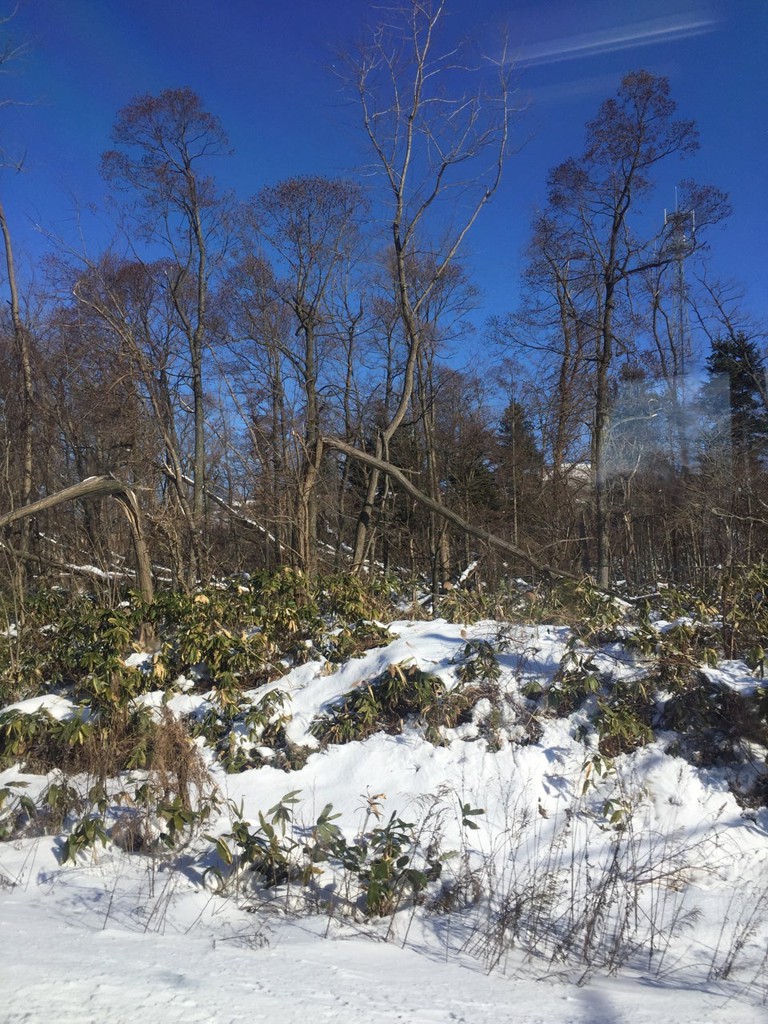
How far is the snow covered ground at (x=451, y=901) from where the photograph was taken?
102 inches

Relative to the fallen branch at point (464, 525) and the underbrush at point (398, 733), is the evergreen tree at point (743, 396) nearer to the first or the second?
the fallen branch at point (464, 525)

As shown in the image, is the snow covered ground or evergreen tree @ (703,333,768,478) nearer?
the snow covered ground

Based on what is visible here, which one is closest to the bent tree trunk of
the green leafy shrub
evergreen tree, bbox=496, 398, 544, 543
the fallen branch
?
the fallen branch

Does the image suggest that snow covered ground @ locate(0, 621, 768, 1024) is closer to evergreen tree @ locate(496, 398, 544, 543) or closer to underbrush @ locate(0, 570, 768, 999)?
underbrush @ locate(0, 570, 768, 999)

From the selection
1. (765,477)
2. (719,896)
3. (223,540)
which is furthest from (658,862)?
(223,540)

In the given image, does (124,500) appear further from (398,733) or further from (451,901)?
(451,901)

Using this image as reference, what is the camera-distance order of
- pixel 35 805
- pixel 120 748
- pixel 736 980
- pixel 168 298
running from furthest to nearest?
pixel 168 298
pixel 120 748
pixel 35 805
pixel 736 980

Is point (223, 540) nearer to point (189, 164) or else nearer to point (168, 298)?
point (168, 298)

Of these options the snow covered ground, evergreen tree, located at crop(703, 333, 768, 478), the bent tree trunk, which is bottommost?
the snow covered ground

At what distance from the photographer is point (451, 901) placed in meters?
3.75

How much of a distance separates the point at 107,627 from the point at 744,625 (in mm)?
5070

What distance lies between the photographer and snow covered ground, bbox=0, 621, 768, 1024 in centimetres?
259

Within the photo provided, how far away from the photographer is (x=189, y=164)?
53.9 feet

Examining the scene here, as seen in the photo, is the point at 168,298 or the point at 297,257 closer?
the point at 168,298
